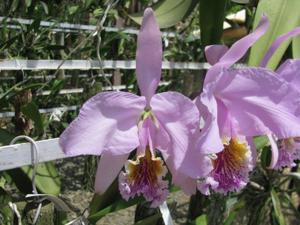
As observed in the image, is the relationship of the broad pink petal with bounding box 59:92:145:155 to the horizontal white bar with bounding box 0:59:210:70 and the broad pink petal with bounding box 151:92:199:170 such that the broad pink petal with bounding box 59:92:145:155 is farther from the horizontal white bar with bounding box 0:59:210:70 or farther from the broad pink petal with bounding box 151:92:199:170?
the horizontal white bar with bounding box 0:59:210:70

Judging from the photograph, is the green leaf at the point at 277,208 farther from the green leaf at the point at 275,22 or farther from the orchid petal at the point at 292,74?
the orchid petal at the point at 292,74

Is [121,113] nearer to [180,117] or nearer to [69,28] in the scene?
[180,117]

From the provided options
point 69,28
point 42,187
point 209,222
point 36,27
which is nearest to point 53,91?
point 36,27

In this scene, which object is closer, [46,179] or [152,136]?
[152,136]

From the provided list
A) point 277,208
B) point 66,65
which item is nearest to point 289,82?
point 277,208

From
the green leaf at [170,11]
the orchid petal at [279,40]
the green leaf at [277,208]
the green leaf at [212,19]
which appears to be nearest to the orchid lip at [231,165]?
the orchid petal at [279,40]

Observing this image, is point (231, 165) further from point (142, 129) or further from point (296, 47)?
point (296, 47)
